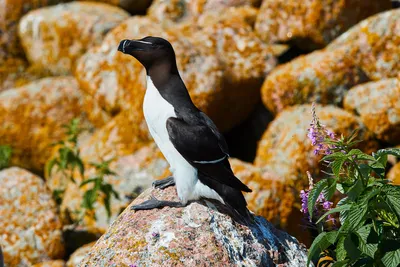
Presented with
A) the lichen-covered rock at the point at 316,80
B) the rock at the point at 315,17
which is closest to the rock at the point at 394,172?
the lichen-covered rock at the point at 316,80

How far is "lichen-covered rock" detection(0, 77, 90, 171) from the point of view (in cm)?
1188

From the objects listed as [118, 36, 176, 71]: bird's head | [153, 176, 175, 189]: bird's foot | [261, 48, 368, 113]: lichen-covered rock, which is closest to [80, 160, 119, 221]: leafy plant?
[261, 48, 368, 113]: lichen-covered rock

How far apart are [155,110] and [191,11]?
8.23m

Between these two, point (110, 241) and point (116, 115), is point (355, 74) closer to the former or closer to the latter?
point (116, 115)

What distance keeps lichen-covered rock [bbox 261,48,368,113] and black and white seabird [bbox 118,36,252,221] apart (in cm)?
484

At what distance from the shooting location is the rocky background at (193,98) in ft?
29.2

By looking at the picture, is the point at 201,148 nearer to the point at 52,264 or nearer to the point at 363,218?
the point at 363,218

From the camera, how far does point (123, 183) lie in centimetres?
980

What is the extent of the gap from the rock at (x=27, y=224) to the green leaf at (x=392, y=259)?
209 inches

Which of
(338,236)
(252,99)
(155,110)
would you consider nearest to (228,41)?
(252,99)

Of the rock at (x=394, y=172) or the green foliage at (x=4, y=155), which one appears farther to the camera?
the green foliage at (x=4, y=155)

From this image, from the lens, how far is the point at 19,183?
356 inches

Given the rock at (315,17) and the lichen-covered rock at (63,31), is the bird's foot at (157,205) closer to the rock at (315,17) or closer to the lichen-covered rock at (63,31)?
the rock at (315,17)

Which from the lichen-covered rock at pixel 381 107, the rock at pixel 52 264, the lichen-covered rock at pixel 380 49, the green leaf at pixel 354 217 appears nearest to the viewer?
the green leaf at pixel 354 217
